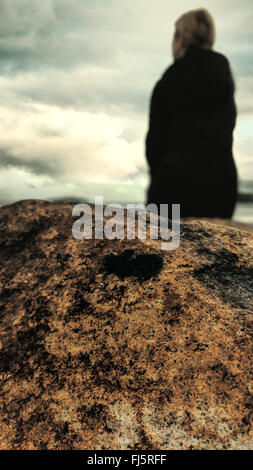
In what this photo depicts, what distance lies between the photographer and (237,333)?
1136mm

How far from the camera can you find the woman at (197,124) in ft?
14.0

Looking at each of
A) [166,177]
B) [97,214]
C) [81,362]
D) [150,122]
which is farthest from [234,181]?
[81,362]

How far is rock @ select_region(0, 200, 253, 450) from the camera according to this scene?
985 millimetres

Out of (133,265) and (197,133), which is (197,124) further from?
(133,265)

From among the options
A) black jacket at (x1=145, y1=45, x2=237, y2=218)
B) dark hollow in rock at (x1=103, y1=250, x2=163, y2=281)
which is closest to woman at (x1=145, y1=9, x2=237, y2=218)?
black jacket at (x1=145, y1=45, x2=237, y2=218)

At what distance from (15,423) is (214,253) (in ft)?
3.22

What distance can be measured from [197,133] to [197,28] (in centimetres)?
138

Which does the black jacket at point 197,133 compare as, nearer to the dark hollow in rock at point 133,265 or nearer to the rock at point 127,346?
the rock at point 127,346

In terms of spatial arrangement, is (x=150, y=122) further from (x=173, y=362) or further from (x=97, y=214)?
(x=173, y=362)

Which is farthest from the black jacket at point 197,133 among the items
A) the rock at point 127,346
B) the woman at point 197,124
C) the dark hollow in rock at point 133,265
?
the dark hollow in rock at point 133,265

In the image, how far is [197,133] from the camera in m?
4.31

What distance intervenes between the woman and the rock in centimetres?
290

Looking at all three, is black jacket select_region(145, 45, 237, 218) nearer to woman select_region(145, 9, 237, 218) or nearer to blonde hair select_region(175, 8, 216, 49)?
woman select_region(145, 9, 237, 218)

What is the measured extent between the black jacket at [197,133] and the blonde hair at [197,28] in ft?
0.54
